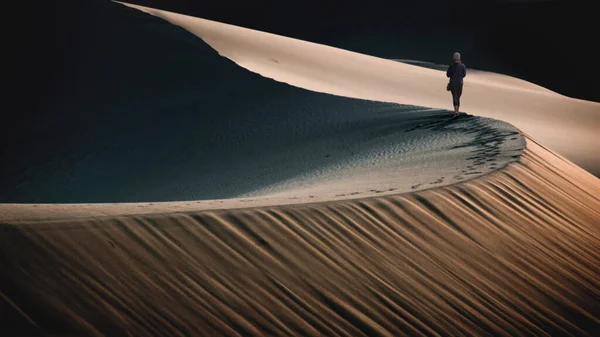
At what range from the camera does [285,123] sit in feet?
56.3

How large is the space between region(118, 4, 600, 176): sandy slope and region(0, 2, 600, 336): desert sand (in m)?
9.49

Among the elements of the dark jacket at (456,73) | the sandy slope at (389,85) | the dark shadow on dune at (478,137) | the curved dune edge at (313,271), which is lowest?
the curved dune edge at (313,271)

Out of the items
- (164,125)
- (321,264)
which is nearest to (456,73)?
(321,264)

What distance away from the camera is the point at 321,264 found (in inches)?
284

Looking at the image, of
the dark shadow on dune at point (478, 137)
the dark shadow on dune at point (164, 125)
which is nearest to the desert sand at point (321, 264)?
the dark shadow on dune at point (478, 137)

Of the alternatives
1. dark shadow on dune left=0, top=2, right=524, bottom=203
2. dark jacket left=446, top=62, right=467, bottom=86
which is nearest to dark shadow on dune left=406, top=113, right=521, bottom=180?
dark shadow on dune left=0, top=2, right=524, bottom=203

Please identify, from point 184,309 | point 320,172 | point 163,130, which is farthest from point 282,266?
point 163,130

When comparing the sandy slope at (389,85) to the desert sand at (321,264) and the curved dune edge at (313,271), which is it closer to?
the desert sand at (321,264)

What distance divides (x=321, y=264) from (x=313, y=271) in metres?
0.14

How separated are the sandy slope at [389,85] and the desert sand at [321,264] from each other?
31.1 feet

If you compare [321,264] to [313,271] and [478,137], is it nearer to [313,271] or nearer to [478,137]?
[313,271]

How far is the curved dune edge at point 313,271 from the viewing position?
6062mm

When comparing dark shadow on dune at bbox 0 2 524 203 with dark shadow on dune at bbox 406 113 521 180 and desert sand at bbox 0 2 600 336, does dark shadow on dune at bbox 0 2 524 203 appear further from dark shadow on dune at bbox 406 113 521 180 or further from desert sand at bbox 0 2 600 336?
desert sand at bbox 0 2 600 336

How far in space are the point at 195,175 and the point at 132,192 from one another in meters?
1.03
